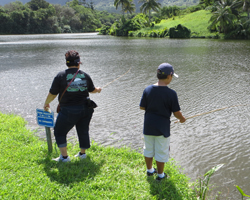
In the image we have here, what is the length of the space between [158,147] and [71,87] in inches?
60.8

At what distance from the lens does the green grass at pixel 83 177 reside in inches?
114

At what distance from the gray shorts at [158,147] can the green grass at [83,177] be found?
41 cm

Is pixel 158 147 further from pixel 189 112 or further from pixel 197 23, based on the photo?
pixel 197 23

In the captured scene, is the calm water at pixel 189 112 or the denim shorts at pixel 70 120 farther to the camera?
the calm water at pixel 189 112

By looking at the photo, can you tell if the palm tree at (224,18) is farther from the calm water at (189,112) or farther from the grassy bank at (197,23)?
the calm water at (189,112)

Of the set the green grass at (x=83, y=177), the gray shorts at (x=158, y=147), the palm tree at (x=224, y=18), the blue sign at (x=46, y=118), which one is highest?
the palm tree at (x=224, y=18)

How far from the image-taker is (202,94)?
27.7 ft

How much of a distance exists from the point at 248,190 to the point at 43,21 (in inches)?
3921

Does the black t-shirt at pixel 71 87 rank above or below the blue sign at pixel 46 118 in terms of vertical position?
above

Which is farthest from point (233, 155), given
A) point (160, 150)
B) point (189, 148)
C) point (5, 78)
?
point (5, 78)

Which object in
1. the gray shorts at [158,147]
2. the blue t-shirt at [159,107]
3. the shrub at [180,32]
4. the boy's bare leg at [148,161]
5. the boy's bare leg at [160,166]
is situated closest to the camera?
the blue t-shirt at [159,107]

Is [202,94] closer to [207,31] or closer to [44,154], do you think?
[44,154]

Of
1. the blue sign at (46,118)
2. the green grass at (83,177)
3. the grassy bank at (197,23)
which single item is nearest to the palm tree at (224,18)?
the grassy bank at (197,23)

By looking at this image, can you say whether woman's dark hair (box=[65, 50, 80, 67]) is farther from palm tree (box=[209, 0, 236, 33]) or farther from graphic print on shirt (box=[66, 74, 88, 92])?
palm tree (box=[209, 0, 236, 33])
